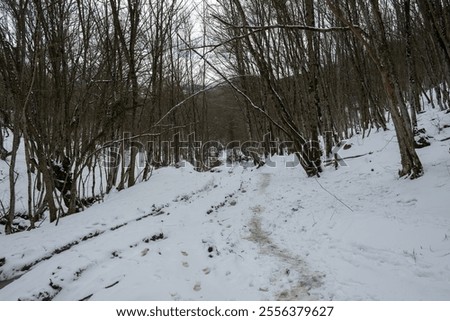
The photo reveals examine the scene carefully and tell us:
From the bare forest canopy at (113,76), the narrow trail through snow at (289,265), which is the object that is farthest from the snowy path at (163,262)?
the bare forest canopy at (113,76)

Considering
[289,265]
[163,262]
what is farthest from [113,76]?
[289,265]

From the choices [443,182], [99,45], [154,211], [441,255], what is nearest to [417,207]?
[443,182]

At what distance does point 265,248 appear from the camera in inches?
167

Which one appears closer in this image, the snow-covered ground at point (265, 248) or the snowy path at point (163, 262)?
the snow-covered ground at point (265, 248)

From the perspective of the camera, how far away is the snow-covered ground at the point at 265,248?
3.00 metres

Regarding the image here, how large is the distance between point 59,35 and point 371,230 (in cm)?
797

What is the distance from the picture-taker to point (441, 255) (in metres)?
2.97

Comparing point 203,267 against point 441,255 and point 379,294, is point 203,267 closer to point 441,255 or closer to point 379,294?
point 379,294

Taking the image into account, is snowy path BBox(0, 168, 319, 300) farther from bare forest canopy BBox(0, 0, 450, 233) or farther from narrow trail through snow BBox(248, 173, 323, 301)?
bare forest canopy BBox(0, 0, 450, 233)

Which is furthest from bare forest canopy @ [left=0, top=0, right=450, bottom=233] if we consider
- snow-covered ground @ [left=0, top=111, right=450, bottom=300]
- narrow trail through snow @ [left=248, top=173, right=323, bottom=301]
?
narrow trail through snow @ [left=248, top=173, right=323, bottom=301]

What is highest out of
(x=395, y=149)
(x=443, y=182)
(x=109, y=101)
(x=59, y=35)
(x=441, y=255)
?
(x=59, y=35)

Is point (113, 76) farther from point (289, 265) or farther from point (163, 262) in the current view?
point (289, 265)

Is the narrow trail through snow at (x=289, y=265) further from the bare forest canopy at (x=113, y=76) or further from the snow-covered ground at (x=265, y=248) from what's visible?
the bare forest canopy at (x=113, y=76)

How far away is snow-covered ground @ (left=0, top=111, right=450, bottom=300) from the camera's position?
3.00 m
